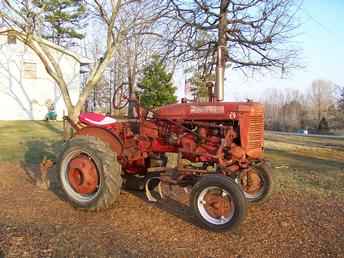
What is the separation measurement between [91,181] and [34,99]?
1030 inches

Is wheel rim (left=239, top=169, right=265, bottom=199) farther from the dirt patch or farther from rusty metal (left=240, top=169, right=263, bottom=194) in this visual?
the dirt patch

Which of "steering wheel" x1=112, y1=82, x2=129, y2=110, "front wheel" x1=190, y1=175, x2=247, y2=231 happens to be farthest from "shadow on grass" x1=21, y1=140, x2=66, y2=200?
"front wheel" x1=190, y1=175, x2=247, y2=231

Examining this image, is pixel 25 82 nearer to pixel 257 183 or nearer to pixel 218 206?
pixel 257 183

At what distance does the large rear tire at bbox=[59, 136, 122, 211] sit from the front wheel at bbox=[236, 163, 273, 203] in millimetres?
1943

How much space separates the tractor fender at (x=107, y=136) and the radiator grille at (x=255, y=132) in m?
1.96

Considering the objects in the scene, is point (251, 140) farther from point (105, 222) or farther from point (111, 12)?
point (111, 12)

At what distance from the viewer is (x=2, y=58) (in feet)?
98.1

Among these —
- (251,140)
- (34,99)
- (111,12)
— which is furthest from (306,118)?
(251,140)

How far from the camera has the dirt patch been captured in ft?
14.8

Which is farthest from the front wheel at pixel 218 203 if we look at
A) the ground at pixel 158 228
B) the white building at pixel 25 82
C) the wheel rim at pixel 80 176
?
the white building at pixel 25 82

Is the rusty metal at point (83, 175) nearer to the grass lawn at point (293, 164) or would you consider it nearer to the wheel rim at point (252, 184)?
the wheel rim at point (252, 184)

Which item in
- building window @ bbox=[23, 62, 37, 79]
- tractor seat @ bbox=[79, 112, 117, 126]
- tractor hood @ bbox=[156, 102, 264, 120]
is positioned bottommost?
tractor seat @ bbox=[79, 112, 117, 126]

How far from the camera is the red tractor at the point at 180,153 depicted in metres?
5.81

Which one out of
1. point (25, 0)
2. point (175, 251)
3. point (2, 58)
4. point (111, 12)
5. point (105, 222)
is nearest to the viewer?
point (175, 251)
